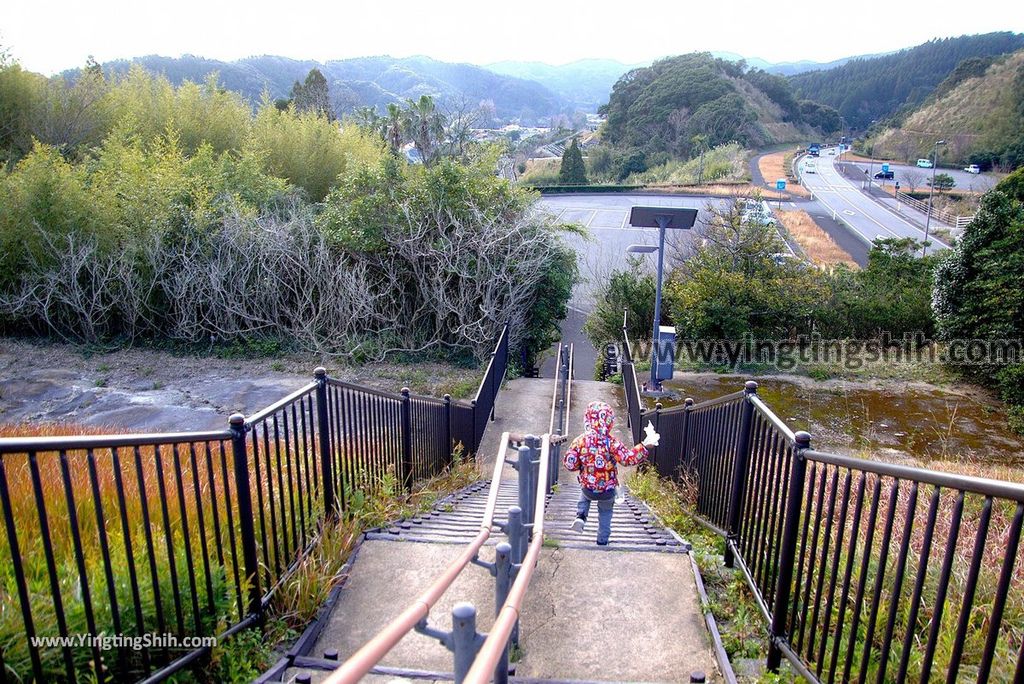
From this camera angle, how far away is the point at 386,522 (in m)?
4.43

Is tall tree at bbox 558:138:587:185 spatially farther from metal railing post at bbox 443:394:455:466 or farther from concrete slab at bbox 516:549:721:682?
concrete slab at bbox 516:549:721:682

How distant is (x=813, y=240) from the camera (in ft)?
115

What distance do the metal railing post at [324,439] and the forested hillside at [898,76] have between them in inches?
5249

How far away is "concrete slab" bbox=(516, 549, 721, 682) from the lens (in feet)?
9.81

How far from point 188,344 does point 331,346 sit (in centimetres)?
333

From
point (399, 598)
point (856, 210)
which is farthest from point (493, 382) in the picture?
point (856, 210)

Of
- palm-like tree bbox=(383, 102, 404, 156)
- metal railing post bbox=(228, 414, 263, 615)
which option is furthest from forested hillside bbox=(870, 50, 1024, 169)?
metal railing post bbox=(228, 414, 263, 615)

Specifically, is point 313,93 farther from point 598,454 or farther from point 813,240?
point 598,454

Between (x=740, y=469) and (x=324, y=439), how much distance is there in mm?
2486

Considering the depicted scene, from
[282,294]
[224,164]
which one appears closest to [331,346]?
[282,294]

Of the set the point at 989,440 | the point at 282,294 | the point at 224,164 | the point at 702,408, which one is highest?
the point at 224,164

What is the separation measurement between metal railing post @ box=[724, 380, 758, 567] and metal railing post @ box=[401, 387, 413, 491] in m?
2.93

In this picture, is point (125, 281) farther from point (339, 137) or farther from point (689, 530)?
point (689, 530)

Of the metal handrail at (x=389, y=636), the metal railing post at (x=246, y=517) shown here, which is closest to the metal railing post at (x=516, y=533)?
the metal handrail at (x=389, y=636)
